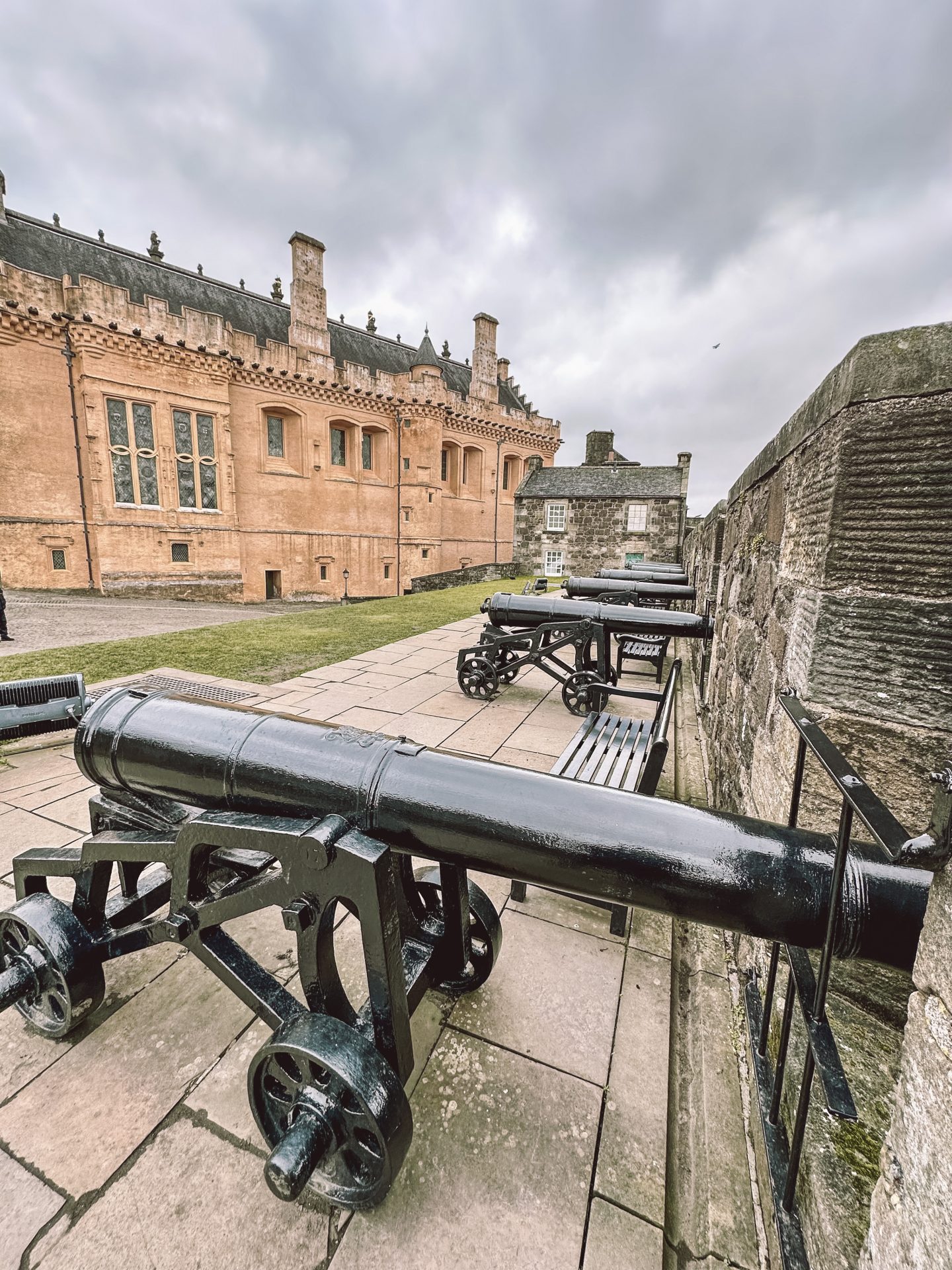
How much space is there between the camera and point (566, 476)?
26188 mm

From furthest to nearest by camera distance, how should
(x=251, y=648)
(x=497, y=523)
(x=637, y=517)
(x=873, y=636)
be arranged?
(x=497, y=523)
(x=637, y=517)
(x=251, y=648)
(x=873, y=636)

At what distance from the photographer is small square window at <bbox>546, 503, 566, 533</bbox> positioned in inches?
961

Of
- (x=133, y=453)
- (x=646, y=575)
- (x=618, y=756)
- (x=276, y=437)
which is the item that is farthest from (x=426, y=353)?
(x=618, y=756)

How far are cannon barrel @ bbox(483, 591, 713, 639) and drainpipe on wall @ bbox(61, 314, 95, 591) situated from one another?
17495mm

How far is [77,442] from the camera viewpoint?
17.2m

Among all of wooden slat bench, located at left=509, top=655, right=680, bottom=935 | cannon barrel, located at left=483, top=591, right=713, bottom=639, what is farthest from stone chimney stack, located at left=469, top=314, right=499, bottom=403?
wooden slat bench, located at left=509, top=655, right=680, bottom=935

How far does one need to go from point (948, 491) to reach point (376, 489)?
2627 cm

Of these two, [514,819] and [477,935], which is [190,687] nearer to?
[477,935]

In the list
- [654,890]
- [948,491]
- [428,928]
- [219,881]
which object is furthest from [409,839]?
[948,491]

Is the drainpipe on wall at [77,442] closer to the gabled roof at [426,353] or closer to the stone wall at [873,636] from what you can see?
the gabled roof at [426,353]

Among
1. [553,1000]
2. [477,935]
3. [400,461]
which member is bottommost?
[553,1000]

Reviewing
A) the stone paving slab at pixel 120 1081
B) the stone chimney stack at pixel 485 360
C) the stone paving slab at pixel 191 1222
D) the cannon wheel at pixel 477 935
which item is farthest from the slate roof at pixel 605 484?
the stone paving slab at pixel 191 1222

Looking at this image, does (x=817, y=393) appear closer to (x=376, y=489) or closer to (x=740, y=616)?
(x=740, y=616)

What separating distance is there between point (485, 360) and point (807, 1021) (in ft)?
108
